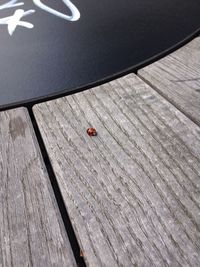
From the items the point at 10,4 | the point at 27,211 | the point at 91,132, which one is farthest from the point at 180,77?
the point at 10,4

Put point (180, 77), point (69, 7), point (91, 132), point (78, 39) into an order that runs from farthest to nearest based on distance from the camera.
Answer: point (69, 7)
point (78, 39)
point (180, 77)
point (91, 132)

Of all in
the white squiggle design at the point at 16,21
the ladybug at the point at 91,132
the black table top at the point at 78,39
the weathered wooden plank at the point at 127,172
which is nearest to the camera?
the weathered wooden plank at the point at 127,172

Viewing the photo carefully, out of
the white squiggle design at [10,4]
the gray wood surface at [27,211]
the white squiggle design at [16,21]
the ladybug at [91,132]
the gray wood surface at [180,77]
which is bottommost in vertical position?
the gray wood surface at [27,211]

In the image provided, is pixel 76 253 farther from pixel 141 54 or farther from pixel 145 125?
pixel 141 54

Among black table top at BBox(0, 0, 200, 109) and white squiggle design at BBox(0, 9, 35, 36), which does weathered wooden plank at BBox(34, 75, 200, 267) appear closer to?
black table top at BBox(0, 0, 200, 109)

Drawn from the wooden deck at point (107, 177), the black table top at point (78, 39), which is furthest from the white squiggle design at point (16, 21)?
the wooden deck at point (107, 177)

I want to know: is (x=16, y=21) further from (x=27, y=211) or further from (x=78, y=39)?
(x=27, y=211)

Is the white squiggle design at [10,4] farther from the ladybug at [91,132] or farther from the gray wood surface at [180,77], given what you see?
the ladybug at [91,132]
